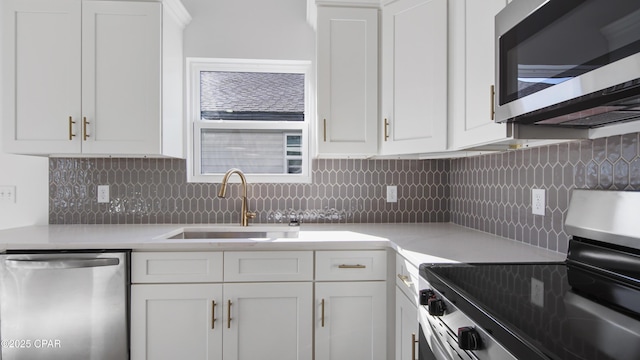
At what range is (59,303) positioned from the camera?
5.23ft

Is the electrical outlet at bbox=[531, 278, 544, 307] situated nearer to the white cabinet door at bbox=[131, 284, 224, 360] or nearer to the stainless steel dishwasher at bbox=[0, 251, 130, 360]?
the white cabinet door at bbox=[131, 284, 224, 360]

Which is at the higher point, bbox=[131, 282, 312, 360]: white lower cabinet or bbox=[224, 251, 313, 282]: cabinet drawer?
bbox=[224, 251, 313, 282]: cabinet drawer

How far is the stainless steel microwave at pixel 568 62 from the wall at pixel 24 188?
2.50 meters

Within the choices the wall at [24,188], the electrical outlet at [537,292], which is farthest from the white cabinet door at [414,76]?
the wall at [24,188]

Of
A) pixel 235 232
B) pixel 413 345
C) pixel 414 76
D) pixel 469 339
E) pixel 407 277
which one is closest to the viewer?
pixel 469 339

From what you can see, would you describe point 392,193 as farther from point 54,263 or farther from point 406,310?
point 54,263

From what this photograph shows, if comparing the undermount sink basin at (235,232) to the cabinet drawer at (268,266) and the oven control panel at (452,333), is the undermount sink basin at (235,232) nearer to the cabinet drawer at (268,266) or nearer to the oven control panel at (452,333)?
the cabinet drawer at (268,266)

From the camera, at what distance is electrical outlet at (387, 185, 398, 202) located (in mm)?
2375

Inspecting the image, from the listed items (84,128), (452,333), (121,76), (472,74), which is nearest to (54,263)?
(84,128)

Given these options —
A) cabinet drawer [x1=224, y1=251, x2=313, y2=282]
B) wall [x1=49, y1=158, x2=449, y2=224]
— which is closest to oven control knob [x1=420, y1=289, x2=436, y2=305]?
cabinet drawer [x1=224, y1=251, x2=313, y2=282]

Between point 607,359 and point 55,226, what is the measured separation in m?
2.67

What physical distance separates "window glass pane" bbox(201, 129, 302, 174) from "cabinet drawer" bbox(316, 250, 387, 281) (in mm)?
882

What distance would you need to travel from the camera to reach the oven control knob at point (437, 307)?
0.99m

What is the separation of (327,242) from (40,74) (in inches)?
72.0
